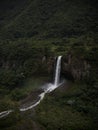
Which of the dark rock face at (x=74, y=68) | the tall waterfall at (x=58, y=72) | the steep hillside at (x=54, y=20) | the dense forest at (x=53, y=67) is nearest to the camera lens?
the dense forest at (x=53, y=67)

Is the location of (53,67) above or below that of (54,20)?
below

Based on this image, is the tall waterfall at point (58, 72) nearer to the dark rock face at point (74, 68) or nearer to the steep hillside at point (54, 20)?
the dark rock face at point (74, 68)

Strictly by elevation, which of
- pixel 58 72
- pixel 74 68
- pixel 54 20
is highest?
pixel 54 20

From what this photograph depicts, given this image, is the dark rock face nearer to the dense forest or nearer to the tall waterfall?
the dense forest

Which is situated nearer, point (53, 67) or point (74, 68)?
point (74, 68)

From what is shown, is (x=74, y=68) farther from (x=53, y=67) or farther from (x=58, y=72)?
(x=53, y=67)

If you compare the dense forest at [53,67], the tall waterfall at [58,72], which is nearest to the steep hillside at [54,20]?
the dense forest at [53,67]

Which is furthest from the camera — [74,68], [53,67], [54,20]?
[54,20]

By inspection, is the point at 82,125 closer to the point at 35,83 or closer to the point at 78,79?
the point at 78,79

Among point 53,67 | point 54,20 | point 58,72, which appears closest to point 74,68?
point 58,72
